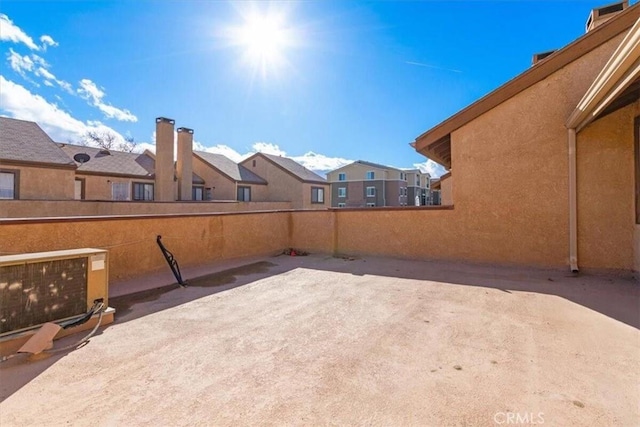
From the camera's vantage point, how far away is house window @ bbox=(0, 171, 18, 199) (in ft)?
43.4

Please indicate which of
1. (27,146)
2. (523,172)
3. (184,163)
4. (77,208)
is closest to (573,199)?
(523,172)

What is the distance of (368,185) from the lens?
133 feet

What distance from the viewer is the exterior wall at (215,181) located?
22.4 metres

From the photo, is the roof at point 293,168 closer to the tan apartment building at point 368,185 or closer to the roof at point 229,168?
the roof at point 229,168

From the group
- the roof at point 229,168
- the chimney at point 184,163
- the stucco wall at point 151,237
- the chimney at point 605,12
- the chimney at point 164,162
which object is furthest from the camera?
the roof at point 229,168

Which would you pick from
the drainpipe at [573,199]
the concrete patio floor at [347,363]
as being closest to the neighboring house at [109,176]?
the concrete patio floor at [347,363]

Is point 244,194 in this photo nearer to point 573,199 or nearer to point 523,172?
point 523,172

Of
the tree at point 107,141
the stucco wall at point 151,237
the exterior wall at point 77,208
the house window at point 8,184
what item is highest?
the tree at point 107,141

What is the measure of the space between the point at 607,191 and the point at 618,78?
368 centimetres

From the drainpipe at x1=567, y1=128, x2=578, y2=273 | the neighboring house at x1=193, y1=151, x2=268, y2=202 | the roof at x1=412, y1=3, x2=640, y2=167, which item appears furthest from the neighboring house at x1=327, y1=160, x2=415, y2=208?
the drainpipe at x1=567, y1=128, x2=578, y2=273

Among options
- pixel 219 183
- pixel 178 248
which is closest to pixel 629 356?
pixel 178 248

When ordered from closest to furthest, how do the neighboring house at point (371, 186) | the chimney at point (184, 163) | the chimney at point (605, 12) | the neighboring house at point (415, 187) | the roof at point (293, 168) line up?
the chimney at point (605, 12) < the chimney at point (184, 163) < the roof at point (293, 168) < the neighboring house at point (371, 186) < the neighboring house at point (415, 187)

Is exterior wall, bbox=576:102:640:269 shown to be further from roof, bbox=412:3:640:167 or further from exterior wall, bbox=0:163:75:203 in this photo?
exterior wall, bbox=0:163:75:203

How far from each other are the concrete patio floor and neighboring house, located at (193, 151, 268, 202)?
17897mm
